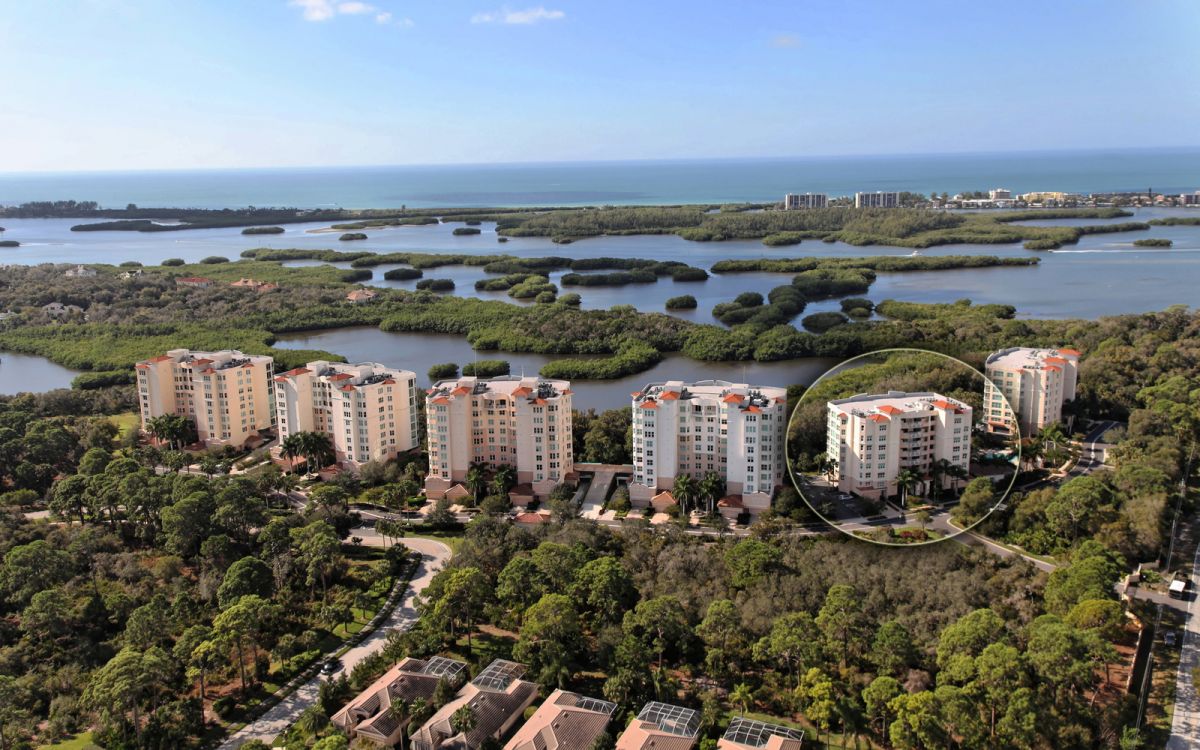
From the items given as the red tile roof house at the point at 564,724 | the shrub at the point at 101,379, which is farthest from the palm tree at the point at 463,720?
the shrub at the point at 101,379

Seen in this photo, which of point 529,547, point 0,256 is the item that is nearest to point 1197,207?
point 529,547

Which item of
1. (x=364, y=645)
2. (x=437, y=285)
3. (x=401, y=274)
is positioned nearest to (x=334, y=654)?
(x=364, y=645)

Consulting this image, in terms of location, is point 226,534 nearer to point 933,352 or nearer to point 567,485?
point 567,485

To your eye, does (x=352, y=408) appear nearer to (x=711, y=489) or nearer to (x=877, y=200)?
(x=711, y=489)

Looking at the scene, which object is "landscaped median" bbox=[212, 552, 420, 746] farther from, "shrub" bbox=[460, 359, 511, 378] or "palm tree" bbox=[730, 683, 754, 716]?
"shrub" bbox=[460, 359, 511, 378]

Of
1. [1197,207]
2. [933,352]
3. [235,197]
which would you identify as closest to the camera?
[933,352]
